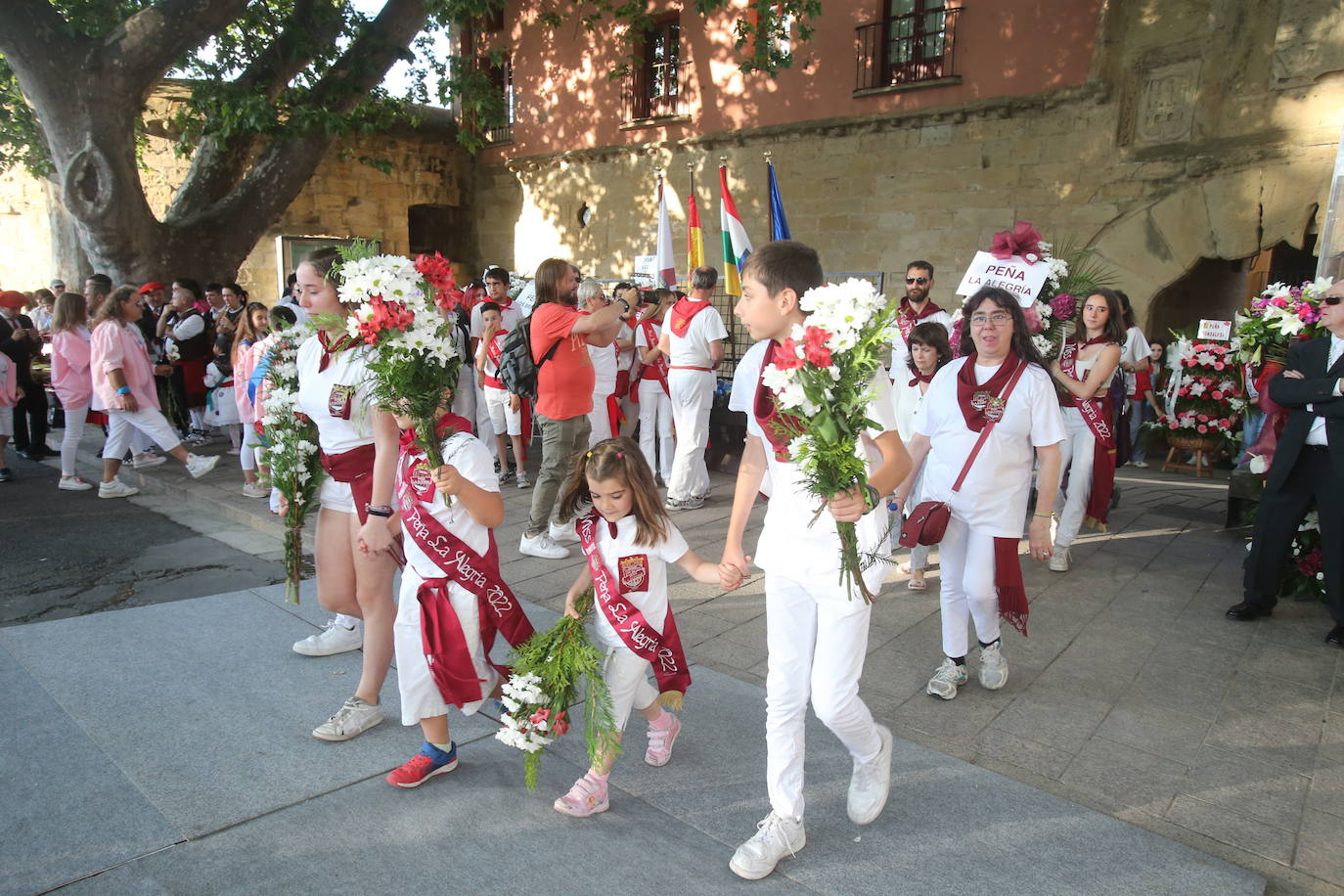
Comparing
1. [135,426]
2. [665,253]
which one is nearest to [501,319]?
[665,253]

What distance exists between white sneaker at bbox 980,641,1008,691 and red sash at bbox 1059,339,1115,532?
2.39 m

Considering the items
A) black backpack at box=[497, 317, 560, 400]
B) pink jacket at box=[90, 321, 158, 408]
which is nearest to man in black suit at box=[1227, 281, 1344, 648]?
black backpack at box=[497, 317, 560, 400]

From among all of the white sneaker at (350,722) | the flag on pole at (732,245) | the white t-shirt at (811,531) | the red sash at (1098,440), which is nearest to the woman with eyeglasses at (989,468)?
the white t-shirt at (811,531)

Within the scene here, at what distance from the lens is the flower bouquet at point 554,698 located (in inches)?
107

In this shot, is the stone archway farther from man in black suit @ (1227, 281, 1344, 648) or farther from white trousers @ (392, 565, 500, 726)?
white trousers @ (392, 565, 500, 726)

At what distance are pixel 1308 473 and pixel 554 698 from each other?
14.2 feet

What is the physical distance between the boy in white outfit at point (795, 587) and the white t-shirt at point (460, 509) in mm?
931

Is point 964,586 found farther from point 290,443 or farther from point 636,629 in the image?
point 290,443

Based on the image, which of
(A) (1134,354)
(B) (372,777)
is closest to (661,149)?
(A) (1134,354)

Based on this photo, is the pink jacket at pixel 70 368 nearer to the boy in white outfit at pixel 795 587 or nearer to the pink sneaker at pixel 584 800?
the pink sneaker at pixel 584 800

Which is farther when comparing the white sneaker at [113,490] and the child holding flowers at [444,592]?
the white sneaker at [113,490]

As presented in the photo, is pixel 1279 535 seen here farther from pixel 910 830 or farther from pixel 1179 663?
pixel 910 830

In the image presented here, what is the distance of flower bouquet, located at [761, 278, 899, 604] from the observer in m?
2.25

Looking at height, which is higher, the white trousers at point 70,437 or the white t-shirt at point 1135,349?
the white t-shirt at point 1135,349
